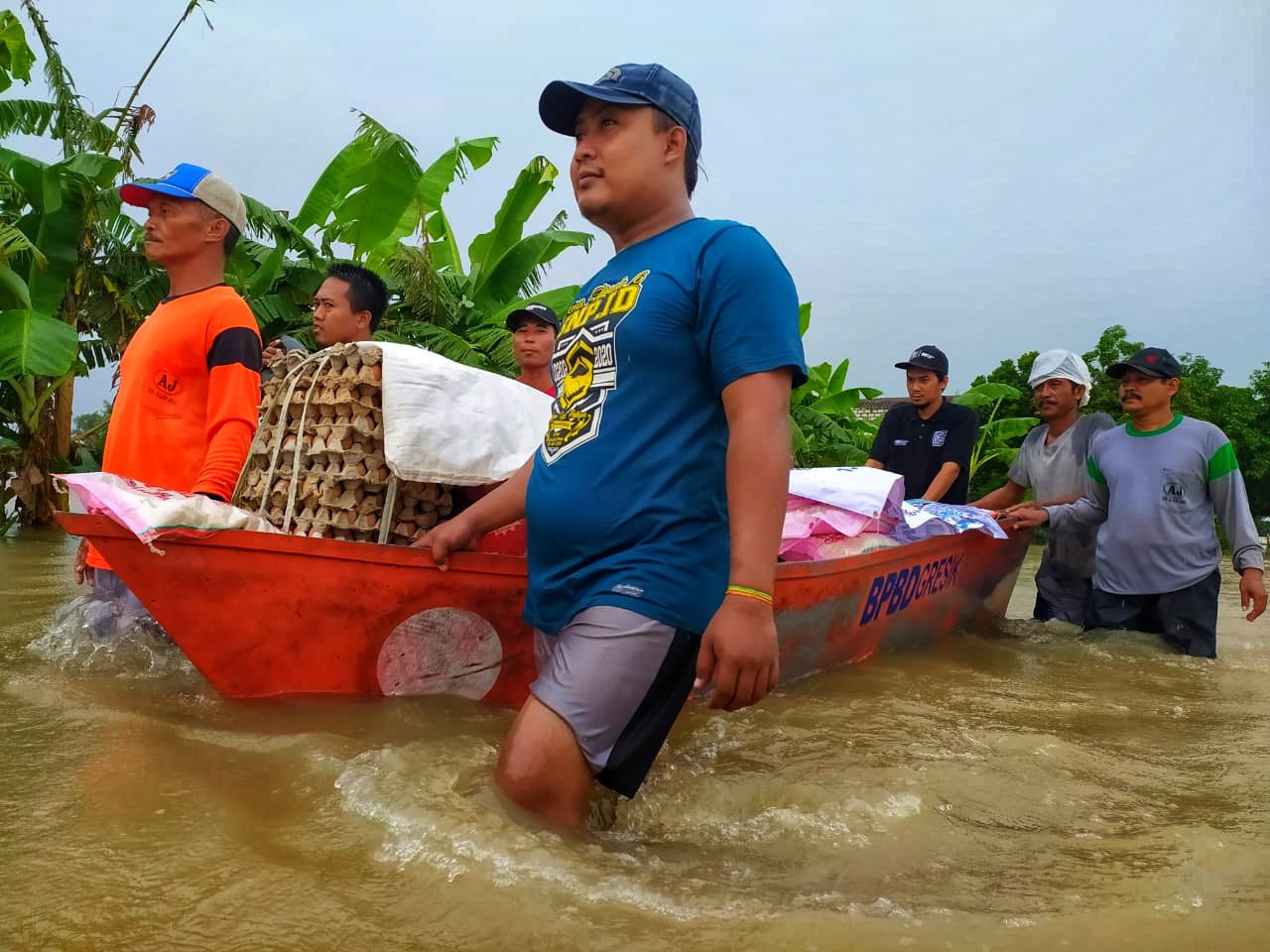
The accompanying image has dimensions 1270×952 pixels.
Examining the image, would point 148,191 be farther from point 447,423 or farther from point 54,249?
point 54,249

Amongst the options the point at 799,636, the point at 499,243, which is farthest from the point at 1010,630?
the point at 499,243

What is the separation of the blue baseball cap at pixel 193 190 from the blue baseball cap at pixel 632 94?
4.85 feet

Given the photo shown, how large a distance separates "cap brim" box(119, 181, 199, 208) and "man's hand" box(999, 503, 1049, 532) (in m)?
4.01

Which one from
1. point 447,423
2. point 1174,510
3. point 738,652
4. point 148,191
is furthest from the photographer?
point 1174,510

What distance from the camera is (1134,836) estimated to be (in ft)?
6.82

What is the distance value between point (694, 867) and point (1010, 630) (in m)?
4.26

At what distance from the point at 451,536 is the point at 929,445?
147 inches

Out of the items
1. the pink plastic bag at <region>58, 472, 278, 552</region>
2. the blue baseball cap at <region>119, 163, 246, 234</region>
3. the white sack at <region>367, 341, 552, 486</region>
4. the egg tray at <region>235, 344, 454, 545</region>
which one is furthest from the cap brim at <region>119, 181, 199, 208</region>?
the pink plastic bag at <region>58, 472, 278, 552</region>

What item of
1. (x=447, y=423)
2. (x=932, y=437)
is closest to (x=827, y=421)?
(x=932, y=437)

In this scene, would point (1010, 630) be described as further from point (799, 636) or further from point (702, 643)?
point (702, 643)

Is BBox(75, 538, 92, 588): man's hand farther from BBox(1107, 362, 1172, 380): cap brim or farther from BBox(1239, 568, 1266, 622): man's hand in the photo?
BBox(1239, 568, 1266, 622): man's hand

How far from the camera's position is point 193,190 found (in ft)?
10.1

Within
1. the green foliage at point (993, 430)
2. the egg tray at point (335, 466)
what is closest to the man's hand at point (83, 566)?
the egg tray at point (335, 466)

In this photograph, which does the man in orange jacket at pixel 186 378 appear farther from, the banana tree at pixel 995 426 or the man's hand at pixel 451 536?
the banana tree at pixel 995 426
